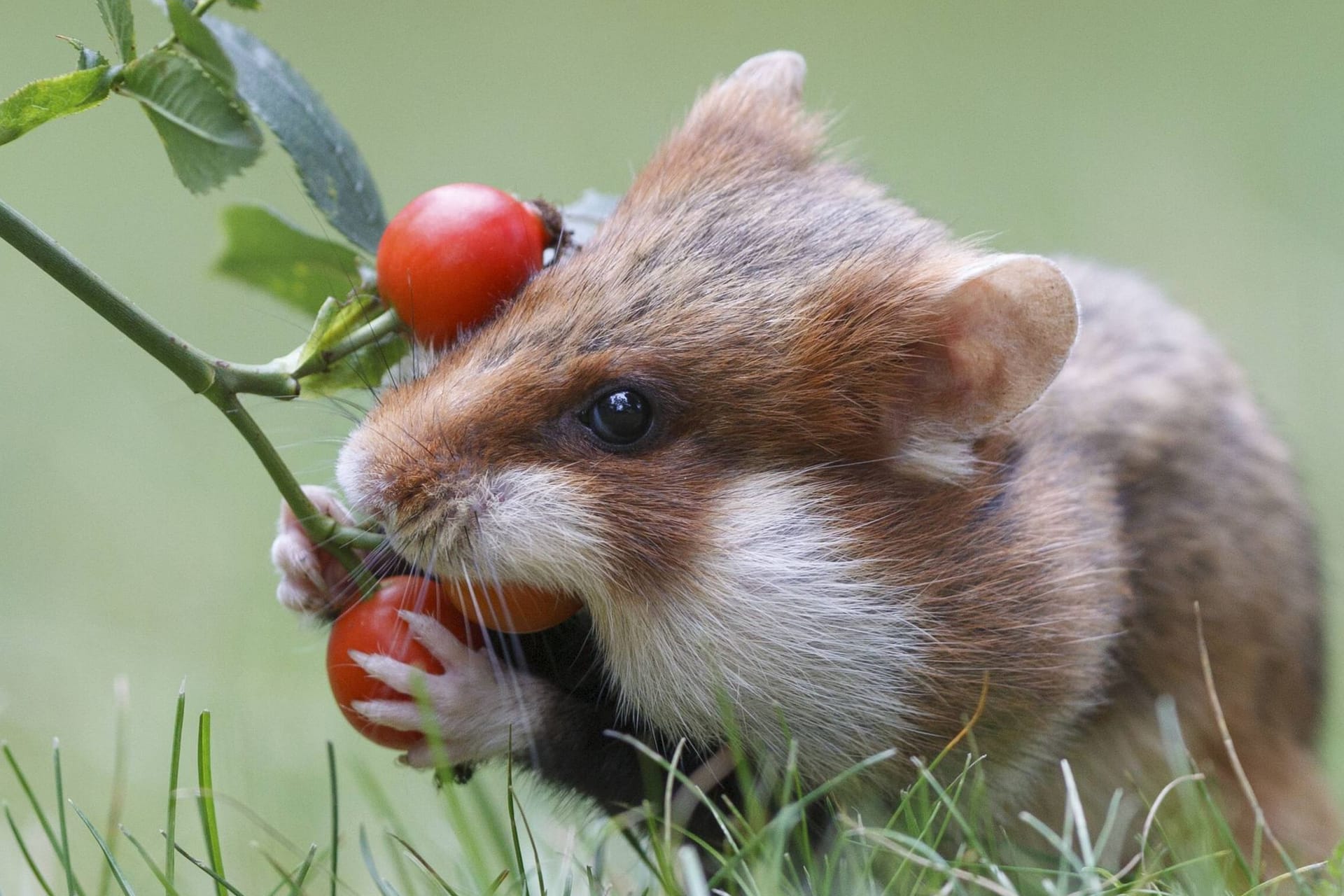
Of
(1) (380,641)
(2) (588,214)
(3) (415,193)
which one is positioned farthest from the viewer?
(3) (415,193)

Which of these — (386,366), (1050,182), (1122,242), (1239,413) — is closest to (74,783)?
(386,366)

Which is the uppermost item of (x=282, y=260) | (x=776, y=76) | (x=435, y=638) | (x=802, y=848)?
(x=776, y=76)

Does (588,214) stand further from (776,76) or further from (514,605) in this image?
(514,605)

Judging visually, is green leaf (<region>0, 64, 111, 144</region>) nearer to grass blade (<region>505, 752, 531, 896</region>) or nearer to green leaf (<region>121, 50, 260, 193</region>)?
green leaf (<region>121, 50, 260, 193</region>)

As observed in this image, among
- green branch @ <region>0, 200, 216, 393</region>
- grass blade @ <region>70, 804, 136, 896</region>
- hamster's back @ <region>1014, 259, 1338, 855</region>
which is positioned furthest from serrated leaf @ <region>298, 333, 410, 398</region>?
hamster's back @ <region>1014, 259, 1338, 855</region>

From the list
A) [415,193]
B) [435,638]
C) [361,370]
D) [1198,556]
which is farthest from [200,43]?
[415,193]

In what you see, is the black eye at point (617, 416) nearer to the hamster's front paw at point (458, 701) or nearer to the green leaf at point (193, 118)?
the hamster's front paw at point (458, 701)
